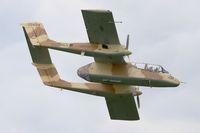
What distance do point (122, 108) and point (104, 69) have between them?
32.4 ft

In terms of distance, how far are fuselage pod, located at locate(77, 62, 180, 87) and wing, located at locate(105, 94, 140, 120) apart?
25.2 ft

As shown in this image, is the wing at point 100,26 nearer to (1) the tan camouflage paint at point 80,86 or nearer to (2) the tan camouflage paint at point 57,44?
(2) the tan camouflage paint at point 57,44

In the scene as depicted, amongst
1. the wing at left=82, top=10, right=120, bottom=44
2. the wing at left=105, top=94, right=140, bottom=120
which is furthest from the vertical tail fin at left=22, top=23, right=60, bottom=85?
the wing at left=82, top=10, right=120, bottom=44

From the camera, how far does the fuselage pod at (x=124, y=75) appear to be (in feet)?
297

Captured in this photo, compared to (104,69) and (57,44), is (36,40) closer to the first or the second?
(57,44)

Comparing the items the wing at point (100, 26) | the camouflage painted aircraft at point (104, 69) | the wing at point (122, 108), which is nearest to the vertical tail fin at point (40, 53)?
the camouflage painted aircraft at point (104, 69)

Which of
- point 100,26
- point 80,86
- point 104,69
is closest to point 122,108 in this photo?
point 80,86

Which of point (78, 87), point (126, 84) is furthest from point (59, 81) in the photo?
point (126, 84)

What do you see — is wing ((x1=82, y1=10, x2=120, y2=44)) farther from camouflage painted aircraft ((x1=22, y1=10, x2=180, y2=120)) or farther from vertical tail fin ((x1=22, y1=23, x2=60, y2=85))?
vertical tail fin ((x1=22, y1=23, x2=60, y2=85))

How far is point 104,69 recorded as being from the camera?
299 ft

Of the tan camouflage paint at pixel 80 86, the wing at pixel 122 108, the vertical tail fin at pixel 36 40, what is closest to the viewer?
the vertical tail fin at pixel 36 40

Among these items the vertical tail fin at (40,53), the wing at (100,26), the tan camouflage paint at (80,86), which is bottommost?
the tan camouflage paint at (80,86)

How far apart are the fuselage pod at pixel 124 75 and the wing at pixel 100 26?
3.50 m

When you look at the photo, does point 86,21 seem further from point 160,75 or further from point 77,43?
point 160,75
